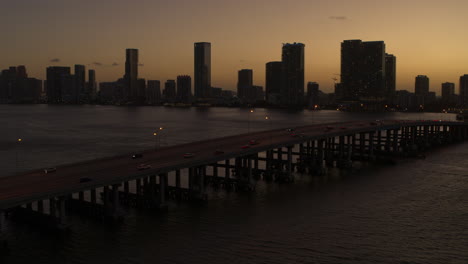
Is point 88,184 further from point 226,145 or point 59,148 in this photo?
point 59,148

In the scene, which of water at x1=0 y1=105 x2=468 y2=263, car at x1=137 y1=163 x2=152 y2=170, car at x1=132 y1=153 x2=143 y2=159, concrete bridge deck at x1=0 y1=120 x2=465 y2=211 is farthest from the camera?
car at x1=132 y1=153 x2=143 y2=159

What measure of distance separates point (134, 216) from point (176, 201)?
6.84 m

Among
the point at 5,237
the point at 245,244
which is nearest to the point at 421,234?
the point at 245,244

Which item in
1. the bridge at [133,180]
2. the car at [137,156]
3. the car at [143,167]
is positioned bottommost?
the bridge at [133,180]

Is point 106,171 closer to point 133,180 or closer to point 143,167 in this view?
point 143,167

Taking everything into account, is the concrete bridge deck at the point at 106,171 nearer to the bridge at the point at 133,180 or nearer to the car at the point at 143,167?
the bridge at the point at 133,180

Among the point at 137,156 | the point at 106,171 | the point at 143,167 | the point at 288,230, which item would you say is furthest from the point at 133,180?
the point at 288,230

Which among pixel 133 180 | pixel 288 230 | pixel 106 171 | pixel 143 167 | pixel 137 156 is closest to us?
pixel 288 230

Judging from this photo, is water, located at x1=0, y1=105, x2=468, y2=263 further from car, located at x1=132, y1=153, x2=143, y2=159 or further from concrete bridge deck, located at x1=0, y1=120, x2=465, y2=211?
car, located at x1=132, y1=153, x2=143, y2=159

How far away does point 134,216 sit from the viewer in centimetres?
4619

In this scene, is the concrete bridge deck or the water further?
the concrete bridge deck

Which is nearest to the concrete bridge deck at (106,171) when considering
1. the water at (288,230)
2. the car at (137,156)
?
the car at (137,156)

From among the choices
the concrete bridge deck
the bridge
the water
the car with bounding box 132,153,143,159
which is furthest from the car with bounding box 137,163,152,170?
the car with bounding box 132,153,143,159

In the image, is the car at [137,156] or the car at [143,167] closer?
the car at [143,167]
